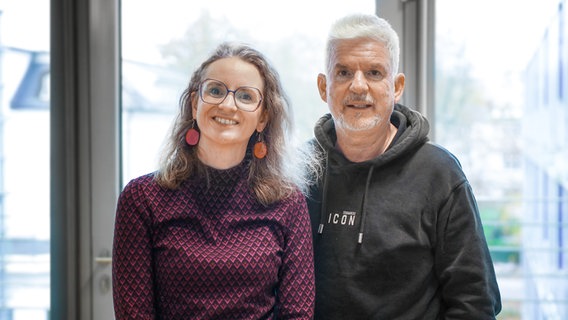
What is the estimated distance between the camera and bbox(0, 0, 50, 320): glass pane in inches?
76.7

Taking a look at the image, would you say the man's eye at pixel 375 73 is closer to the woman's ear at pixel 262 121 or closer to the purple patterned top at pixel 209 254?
the woman's ear at pixel 262 121

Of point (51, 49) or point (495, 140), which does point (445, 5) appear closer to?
point (495, 140)

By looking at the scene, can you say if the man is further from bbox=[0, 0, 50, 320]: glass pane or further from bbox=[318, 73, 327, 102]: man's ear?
bbox=[0, 0, 50, 320]: glass pane

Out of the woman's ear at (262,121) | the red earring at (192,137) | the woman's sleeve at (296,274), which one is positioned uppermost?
the woman's ear at (262,121)

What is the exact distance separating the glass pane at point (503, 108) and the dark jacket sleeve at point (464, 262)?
2.39 feet

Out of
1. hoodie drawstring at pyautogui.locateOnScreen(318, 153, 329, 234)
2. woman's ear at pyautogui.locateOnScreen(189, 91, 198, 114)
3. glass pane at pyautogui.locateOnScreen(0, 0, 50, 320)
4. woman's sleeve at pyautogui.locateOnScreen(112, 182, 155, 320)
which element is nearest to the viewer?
woman's sleeve at pyautogui.locateOnScreen(112, 182, 155, 320)

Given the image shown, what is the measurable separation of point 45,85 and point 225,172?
103 centimetres

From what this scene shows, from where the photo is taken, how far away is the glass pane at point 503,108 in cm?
207

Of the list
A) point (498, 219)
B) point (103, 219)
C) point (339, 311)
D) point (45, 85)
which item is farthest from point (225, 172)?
point (498, 219)

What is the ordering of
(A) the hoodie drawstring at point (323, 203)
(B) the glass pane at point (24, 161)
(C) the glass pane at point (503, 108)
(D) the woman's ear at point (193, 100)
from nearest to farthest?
(D) the woman's ear at point (193, 100) → (A) the hoodie drawstring at point (323, 203) → (B) the glass pane at point (24, 161) → (C) the glass pane at point (503, 108)

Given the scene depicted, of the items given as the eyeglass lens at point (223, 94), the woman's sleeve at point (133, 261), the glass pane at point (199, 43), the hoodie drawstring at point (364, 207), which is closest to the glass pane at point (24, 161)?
the glass pane at point (199, 43)

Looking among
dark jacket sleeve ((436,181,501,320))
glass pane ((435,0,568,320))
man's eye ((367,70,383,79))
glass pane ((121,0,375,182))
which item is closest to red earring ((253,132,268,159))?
man's eye ((367,70,383,79))

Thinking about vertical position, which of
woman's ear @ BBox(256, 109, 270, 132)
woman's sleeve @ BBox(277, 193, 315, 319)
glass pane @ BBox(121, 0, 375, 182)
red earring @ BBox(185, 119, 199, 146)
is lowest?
woman's sleeve @ BBox(277, 193, 315, 319)

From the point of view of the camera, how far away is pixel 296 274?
1378mm
